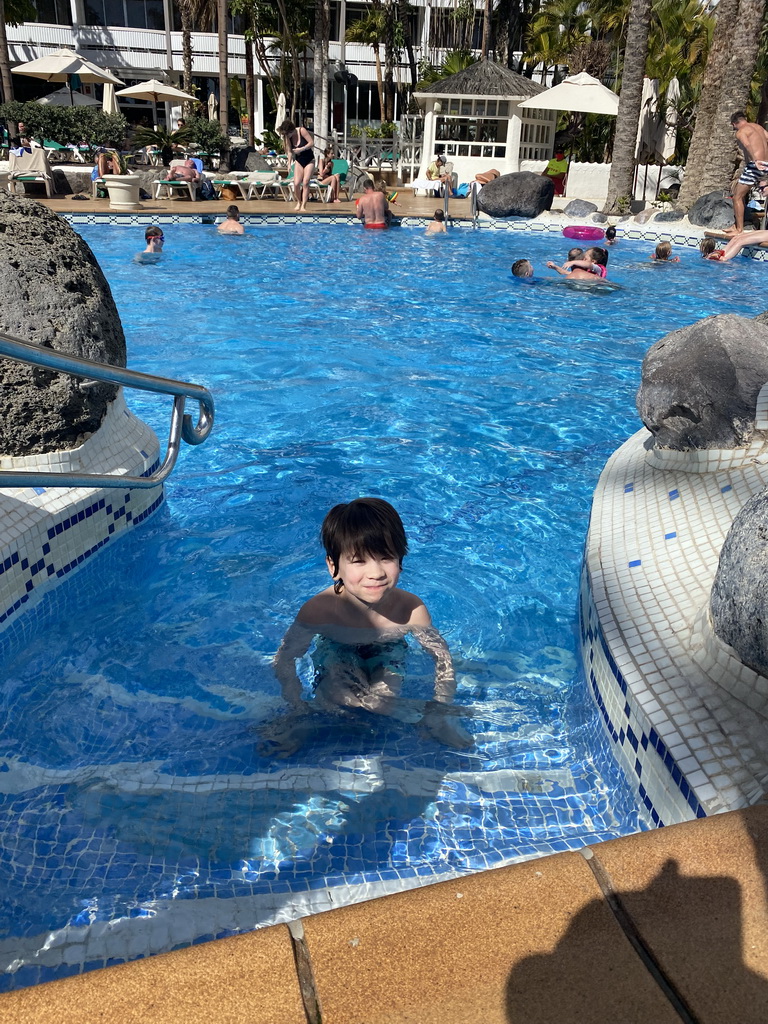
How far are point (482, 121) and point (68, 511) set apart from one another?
2685cm

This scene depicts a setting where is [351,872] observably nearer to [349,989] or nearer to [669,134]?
[349,989]

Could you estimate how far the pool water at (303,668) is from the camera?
2.49 metres

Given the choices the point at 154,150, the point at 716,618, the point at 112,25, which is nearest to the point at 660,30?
the point at 154,150

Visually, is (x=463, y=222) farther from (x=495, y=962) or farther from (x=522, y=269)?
(x=495, y=962)

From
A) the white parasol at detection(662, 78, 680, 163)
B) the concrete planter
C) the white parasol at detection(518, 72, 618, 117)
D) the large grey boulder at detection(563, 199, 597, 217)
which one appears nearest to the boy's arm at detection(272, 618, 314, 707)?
the concrete planter

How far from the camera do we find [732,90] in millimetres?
15969

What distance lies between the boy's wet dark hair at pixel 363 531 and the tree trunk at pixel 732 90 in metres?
17.1

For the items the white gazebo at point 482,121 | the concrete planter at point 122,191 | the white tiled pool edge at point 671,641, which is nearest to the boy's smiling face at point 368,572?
the white tiled pool edge at point 671,641

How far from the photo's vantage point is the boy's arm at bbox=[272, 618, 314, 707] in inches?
124

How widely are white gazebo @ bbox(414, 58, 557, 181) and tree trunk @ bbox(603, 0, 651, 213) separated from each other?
6909mm

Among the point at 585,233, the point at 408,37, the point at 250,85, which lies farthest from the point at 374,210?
the point at 408,37

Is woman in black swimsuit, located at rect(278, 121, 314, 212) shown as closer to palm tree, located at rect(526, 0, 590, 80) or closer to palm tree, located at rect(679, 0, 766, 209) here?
palm tree, located at rect(679, 0, 766, 209)

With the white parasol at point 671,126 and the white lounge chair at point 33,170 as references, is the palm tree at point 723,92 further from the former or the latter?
the white lounge chair at point 33,170

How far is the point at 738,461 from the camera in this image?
382cm
